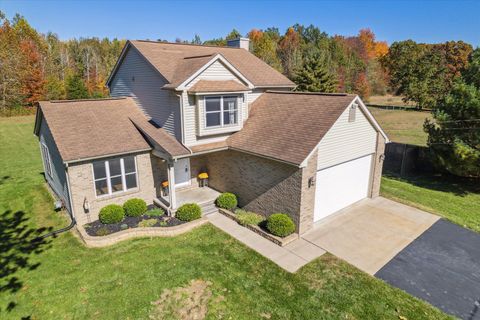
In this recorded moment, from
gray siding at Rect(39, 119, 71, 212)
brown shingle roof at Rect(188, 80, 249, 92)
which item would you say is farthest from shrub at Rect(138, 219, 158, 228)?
brown shingle roof at Rect(188, 80, 249, 92)

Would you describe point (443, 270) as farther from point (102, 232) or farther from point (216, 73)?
point (102, 232)

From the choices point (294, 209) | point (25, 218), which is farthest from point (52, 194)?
point (294, 209)

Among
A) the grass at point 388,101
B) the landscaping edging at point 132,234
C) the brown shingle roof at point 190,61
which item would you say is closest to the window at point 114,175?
the landscaping edging at point 132,234

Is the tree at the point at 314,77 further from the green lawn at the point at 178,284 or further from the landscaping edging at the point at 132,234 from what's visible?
the green lawn at the point at 178,284

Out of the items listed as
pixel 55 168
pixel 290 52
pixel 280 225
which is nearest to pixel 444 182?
pixel 280 225

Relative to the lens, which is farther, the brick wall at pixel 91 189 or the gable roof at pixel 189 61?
the gable roof at pixel 189 61

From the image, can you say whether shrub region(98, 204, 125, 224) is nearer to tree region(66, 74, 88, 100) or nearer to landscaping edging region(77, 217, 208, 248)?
landscaping edging region(77, 217, 208, 248)
